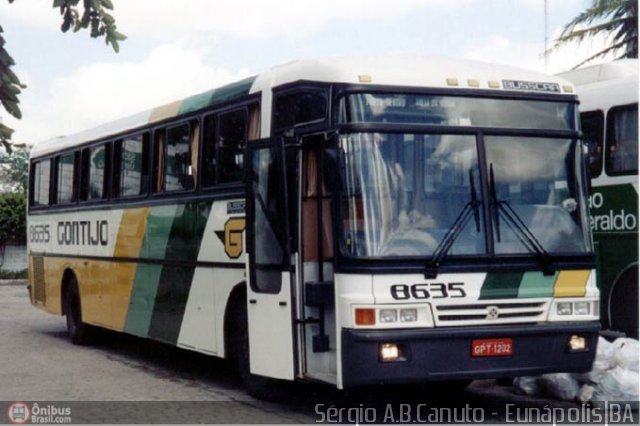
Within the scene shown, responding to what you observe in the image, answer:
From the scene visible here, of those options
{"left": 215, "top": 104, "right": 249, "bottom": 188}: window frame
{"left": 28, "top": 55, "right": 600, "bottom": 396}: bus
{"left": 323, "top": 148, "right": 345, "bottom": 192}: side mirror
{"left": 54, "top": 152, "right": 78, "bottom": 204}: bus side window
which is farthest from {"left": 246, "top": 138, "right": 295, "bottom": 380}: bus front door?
{"left": 54, "top": 152, "right": 78, "bottom": 204}: bus side window

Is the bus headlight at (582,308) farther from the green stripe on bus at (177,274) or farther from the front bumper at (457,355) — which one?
the green stripe on bus at (177,274)

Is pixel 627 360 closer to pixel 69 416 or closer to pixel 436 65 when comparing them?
pixel 436 65

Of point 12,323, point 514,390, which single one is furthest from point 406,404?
point 12,323

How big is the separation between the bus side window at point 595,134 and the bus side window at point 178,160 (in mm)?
4715

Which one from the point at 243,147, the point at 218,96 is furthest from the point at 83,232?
the point at 243,147

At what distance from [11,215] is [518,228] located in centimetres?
3306

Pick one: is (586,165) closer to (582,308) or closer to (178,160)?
(582,308)

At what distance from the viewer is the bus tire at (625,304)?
13258mm

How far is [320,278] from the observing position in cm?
988

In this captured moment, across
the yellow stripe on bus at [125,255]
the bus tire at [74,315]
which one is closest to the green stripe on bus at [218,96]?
the yellow stripe on bus at [125,255]

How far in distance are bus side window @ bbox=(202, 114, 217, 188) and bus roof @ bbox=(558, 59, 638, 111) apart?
189 inches

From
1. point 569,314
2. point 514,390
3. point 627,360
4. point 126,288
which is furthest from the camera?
point 126,288

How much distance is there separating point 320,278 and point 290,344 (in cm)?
66

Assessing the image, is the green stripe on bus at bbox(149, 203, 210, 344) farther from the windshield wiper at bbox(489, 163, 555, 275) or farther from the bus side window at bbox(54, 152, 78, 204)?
the bus side window at bbox(54, 152, 78, 204)
